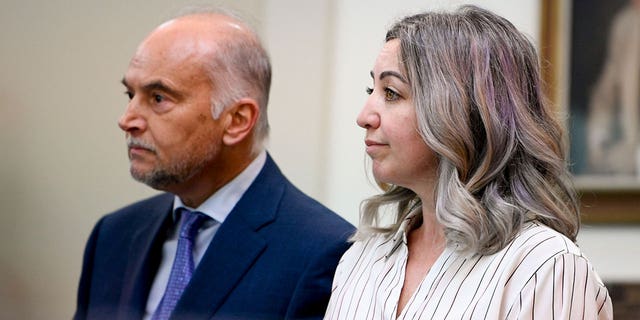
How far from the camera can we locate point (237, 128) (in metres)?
2.41

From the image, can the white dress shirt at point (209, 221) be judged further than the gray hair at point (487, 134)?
Yes

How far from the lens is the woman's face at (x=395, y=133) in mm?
1827

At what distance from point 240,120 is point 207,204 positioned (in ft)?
0.62

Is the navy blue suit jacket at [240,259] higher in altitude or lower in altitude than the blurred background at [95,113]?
lower

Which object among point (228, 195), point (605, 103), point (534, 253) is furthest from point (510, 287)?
point (605, 103)

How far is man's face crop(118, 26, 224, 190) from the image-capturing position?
2322 millimetres

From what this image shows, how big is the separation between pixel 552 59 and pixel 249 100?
145 centimetres

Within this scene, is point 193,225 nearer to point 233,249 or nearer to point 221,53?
point 233,249

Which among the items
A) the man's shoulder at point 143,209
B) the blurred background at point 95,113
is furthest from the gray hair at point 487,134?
the man's shoulder at point 143,209

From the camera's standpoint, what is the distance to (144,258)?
2.42 metres

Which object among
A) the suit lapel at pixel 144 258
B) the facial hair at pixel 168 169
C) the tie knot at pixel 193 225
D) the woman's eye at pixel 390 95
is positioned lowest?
the suit lapel at pixel 144 258

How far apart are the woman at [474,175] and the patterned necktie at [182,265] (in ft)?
1.68

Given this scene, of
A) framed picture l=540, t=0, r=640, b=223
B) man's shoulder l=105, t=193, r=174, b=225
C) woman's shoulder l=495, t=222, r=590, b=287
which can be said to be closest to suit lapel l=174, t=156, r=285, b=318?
man's shoulder l=105, t=193, r=174, b=225

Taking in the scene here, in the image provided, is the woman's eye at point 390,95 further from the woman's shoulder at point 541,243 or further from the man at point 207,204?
the man at point 207,204
